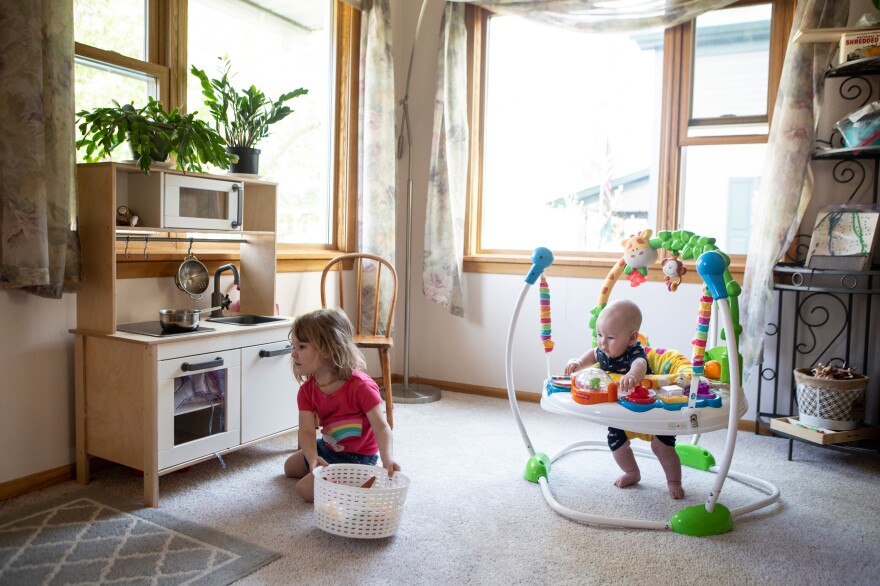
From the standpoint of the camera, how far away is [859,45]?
2648 mm

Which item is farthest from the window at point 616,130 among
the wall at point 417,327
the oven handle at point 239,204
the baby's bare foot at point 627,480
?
the oven handle at point 239,204

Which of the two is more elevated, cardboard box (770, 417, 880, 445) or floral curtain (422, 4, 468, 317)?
floral curtain (422, 4, 468, 317)

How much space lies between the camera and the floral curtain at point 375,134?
3.62 meters

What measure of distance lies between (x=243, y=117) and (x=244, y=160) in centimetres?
17

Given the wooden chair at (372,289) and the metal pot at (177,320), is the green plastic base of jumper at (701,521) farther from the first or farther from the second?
the metal pot at (177,320)

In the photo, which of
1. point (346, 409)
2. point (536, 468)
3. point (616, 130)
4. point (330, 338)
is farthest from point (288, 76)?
point (536, 468)

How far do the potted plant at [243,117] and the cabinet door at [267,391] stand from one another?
748mm

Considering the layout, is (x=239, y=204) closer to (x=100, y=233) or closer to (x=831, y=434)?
(x=100, y=233)

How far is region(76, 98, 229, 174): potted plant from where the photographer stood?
88.9 inches

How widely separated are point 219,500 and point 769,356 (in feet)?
8.08

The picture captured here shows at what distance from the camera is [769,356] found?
10.6 feet

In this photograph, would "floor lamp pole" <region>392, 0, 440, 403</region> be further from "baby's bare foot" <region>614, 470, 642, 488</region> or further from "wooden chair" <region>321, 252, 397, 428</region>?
"baby's bare foot" <region>614, 470, 642, 488</region>

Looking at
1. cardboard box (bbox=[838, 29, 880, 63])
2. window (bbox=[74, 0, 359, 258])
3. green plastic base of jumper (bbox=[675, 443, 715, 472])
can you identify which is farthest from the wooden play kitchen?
cardboard box (bbox=[838, 29, 880, 63])

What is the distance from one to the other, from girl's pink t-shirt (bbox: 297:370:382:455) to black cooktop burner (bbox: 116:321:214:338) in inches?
17.5
